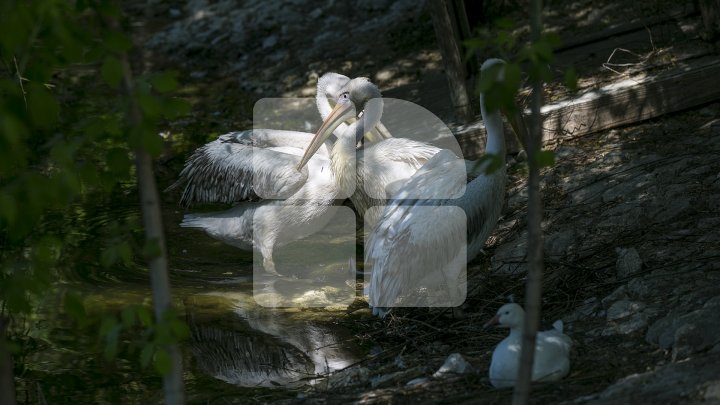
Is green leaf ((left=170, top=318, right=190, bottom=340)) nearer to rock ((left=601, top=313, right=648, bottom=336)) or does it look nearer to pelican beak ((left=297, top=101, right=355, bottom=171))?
rock ((left=601, top=313, right=648, bottom=336))

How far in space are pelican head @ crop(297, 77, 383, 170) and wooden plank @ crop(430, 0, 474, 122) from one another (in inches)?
24.0

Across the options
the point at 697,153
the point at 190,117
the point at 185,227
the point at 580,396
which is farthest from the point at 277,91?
the point at 580,396

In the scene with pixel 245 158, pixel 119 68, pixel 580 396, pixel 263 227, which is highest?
pixel 119 68

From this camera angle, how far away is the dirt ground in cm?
400

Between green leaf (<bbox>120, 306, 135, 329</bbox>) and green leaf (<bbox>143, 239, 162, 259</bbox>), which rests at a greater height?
green leaf (<bbox>143, 239, 162, 259</bbox>)

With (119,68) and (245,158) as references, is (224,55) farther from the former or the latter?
(119,68)

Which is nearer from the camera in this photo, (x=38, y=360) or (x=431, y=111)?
(x=38, y=360)

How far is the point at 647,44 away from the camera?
8.29m

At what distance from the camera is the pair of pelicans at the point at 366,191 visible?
18.5 feet

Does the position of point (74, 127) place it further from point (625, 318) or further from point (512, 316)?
point (625, 318)

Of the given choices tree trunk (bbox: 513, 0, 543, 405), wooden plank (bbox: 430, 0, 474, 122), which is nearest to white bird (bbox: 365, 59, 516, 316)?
wooden plank (bbox: 430, 0, 474, 122)

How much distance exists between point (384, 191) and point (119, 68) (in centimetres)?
417

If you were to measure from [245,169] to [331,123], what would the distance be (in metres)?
0.77

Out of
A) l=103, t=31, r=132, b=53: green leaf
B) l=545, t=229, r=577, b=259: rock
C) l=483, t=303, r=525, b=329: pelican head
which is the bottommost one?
l=545, t=229, r=577, b=259: rock
